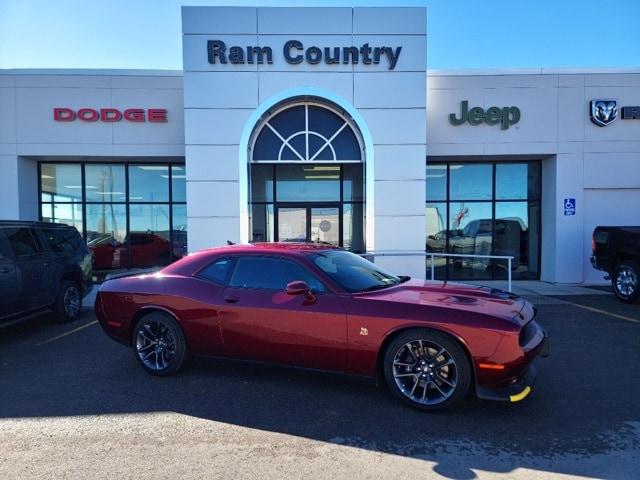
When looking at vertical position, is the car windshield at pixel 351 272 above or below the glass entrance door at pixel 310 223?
below

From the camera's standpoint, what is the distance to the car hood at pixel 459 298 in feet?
14.0

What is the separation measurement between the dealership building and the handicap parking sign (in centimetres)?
4

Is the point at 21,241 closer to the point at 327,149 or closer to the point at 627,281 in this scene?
the point at 327,149

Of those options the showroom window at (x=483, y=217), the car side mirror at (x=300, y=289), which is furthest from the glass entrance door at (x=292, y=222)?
the car side mirror at (x=300, y=289)

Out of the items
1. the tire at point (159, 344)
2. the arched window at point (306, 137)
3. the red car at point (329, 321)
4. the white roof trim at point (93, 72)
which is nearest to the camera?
the red car at point (329, 321)

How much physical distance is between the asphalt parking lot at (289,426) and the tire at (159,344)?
0.60 ft

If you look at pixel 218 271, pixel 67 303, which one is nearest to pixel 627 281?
pixel 218 271

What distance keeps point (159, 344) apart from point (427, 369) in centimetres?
296

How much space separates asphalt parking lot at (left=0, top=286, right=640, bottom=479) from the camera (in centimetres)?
331

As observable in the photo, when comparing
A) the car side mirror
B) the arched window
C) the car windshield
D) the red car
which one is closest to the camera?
the red car

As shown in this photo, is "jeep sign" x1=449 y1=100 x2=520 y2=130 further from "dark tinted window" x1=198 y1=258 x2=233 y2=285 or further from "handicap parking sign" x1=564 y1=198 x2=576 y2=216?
"dark tinted window" x1=198 y1=258 x2=233 y2=285

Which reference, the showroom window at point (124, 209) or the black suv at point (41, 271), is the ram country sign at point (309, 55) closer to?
the showroom window at point (124, 209)

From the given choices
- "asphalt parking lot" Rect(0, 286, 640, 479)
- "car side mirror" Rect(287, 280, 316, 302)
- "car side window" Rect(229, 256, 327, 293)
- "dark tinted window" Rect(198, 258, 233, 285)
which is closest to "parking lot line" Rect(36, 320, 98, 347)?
"asphalt parking lot" Rect(0, 286, 640, 479)

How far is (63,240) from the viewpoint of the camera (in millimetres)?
8359
